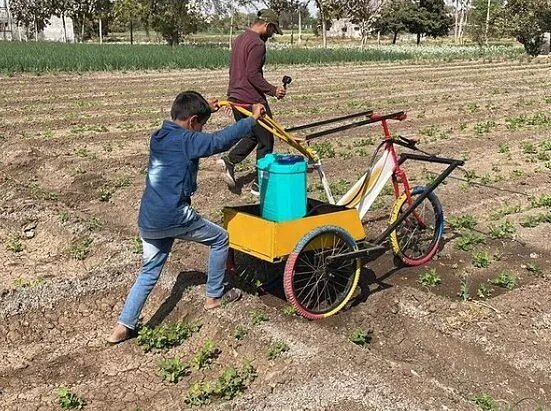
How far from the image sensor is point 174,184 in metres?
3.98

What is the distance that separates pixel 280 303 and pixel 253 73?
110 inches

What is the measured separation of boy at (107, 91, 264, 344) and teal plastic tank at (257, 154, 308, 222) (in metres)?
0.36

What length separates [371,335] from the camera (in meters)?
4.25

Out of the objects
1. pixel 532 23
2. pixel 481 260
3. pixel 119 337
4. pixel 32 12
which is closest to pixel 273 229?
pixel 119 337

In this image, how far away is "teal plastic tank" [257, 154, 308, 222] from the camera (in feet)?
14.1

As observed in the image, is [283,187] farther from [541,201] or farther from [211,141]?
[541,201]

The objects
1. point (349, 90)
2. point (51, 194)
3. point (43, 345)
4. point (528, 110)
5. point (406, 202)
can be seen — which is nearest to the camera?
point (43, 345)

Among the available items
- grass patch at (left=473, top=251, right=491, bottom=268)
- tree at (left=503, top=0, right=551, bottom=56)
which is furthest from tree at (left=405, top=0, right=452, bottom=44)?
grass patch at (left=473, top=251, right=491, bottom=268)

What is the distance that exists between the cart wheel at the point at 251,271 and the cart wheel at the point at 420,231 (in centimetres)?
97

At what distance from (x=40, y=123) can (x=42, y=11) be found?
2368 inches

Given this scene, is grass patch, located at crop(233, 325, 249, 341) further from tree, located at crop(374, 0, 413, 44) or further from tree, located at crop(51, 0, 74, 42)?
tree, located at crop(51, 0, 74, 42)

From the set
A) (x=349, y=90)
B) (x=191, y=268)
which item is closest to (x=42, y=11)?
(x=349, y=90)

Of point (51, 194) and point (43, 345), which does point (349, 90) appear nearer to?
point (51, 194)

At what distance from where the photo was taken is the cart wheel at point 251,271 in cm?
489
